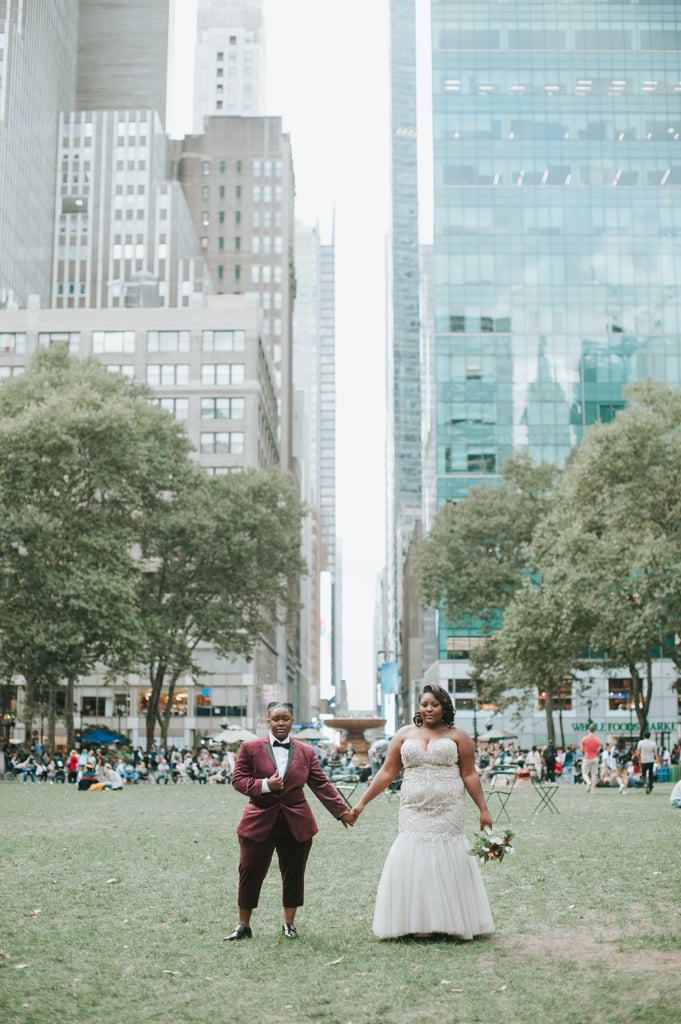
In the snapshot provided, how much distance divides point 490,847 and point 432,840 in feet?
1.88

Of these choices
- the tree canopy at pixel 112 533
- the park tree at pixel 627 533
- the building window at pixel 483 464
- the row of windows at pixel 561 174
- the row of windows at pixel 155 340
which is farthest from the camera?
the row of windows at pixel 561 174

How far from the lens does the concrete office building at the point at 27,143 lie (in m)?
117

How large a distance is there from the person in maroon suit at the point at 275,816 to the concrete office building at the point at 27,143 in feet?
336

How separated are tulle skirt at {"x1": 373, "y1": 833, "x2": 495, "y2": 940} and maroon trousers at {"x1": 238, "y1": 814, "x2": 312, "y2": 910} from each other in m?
0.71

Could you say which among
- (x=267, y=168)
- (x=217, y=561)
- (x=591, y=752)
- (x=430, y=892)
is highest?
(x=267, y=168)

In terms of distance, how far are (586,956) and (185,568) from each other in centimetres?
4725

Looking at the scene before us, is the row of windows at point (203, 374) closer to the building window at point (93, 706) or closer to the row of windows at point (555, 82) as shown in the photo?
the building window at point (93, 706)

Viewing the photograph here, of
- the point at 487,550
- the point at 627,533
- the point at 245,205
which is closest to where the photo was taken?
the point at 627,533

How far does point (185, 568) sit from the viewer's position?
54281mm

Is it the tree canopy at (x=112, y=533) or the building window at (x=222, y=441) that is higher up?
the building window at (x=222, y=441)

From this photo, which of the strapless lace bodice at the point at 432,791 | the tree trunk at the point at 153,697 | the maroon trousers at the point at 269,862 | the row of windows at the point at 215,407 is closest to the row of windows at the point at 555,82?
the row of windows at the point at 215,407

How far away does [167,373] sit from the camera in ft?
290

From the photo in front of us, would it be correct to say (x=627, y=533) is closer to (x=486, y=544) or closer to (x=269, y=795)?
(x=486, y=544)

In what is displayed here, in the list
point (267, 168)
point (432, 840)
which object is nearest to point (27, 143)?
point (267, 168)
